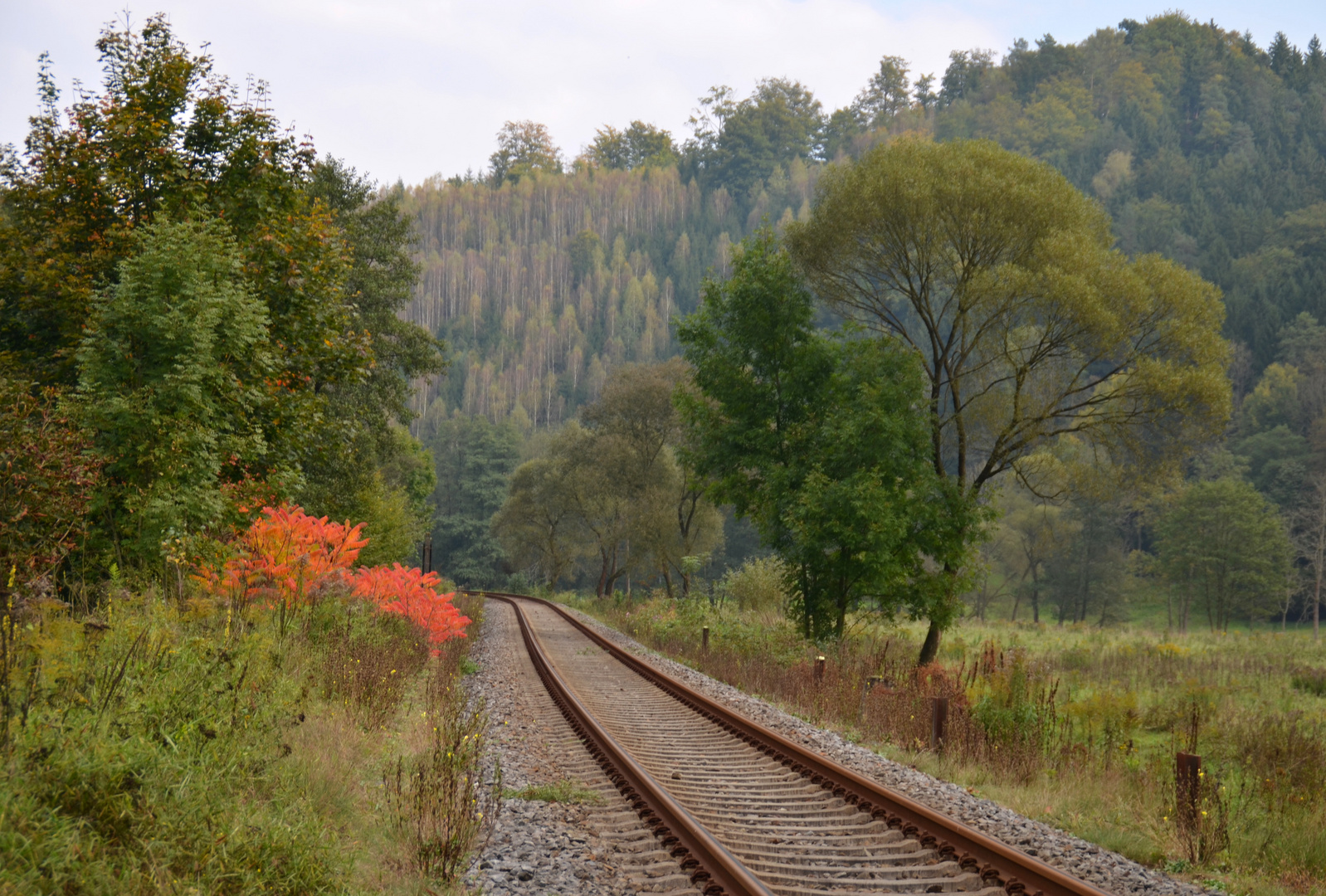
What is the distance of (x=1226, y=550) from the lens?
55.6m

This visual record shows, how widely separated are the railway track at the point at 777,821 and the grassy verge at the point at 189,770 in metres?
1.47

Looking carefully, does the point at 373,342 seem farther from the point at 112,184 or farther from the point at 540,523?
the point at 540,523

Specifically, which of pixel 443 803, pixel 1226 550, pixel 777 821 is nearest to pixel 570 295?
pixel 1226 550

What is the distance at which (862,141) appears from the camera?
169125mm

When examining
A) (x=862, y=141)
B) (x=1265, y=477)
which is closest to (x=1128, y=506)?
(x=1265, y=477)

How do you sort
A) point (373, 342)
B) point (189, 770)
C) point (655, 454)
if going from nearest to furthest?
point (189, 770) → point (373, 342) → point (655, 454)

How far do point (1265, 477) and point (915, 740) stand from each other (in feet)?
252

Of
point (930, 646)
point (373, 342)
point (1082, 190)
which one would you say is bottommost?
point (930, 646)

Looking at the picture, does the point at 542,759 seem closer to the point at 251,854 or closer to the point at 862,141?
the point at 251,854

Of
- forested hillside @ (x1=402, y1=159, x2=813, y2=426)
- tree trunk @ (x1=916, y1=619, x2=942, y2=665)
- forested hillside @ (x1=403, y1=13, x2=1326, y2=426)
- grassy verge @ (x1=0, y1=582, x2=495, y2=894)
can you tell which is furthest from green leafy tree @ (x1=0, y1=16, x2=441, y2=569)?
forested hillside @ (x1=402, y1=159, x2=813, y2=426)

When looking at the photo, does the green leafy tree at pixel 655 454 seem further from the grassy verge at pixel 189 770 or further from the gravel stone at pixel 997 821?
the grassy verge at pixel 189 770

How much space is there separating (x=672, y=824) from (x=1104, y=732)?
386 inches

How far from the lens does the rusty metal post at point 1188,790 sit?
240 inches

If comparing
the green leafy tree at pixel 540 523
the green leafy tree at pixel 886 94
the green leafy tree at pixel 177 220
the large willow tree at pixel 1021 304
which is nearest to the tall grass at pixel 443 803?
the green leafy tree at pixel 177 220
